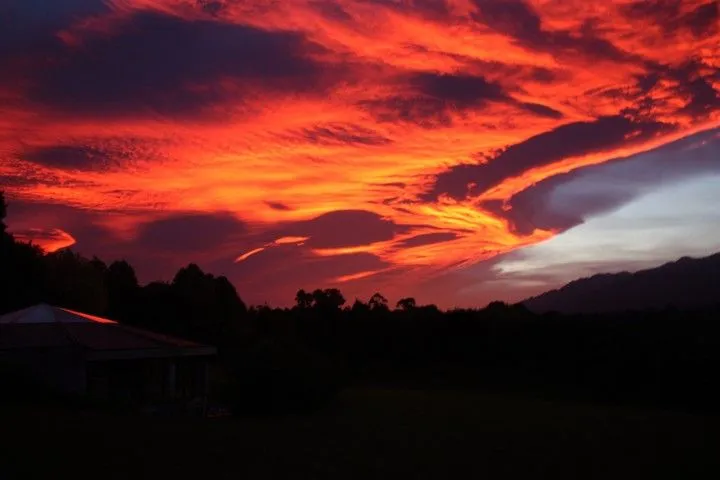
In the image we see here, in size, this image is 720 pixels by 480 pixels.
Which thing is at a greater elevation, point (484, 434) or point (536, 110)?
point (536, 110)

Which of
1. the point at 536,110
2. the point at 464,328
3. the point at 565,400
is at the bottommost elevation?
the point at 565,400

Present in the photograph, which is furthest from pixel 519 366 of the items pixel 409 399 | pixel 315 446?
pixel 315 446

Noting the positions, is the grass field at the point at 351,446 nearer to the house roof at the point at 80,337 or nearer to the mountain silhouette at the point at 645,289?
the house roof at the point at 80,337

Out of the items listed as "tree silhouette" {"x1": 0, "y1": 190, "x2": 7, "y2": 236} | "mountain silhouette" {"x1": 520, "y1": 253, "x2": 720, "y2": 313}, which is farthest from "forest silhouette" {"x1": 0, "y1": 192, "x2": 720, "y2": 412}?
"mountain silhouette" {"x1": 520, "y1": 253, "x2": 720, "y2": 313}

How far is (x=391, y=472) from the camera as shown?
1157 cm

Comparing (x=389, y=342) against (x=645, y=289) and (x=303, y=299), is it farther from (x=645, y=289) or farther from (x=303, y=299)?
(x=645, y=289)

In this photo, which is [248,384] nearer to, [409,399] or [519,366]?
[409,399]

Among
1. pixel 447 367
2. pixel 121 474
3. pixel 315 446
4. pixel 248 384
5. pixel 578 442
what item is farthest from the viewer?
pixel 447 367

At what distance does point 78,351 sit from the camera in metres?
18.4

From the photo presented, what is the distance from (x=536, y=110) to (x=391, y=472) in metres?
14.7

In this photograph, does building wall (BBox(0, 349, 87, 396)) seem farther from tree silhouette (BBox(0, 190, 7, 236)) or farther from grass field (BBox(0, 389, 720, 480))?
tree silhouette (BBox(0, 190, 7, 236))

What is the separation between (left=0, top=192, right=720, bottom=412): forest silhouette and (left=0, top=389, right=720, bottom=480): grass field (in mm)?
2137

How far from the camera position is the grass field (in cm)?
1066

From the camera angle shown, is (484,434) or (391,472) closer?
(391,472)
